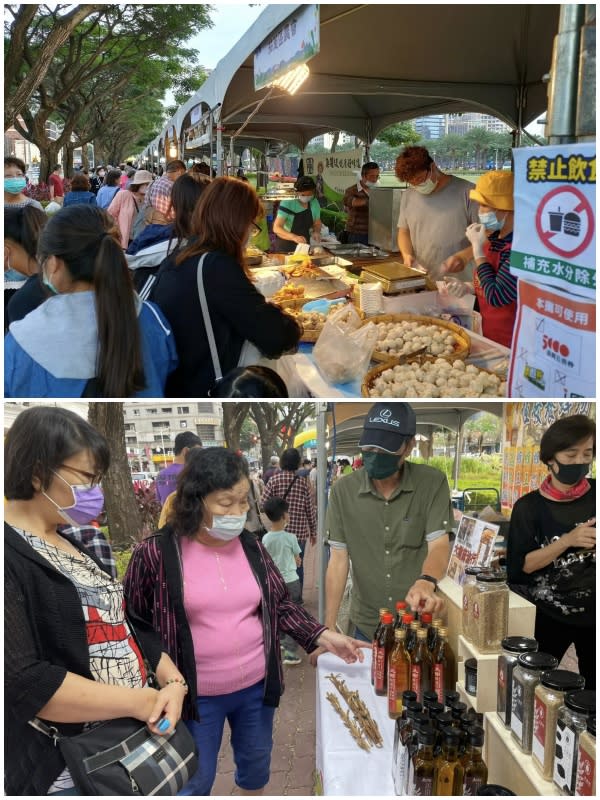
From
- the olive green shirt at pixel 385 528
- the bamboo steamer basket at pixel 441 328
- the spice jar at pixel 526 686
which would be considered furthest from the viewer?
the bamboo steamer basket at pixel 441 328

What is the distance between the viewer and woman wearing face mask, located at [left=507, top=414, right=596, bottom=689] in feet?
8.31

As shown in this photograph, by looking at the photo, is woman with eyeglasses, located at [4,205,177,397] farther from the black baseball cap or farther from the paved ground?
the paved ground

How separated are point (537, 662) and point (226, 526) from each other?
0.92 m

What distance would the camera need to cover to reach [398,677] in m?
2.20

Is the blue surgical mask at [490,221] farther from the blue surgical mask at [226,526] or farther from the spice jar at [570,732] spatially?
the spice jar at [570,732]

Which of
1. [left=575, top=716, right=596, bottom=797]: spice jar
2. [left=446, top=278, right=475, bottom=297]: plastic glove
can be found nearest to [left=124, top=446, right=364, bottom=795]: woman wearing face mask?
[left=575, top=716, right=596, bottom=797]: spice jar

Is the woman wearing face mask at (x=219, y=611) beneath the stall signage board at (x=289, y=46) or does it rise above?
beneath

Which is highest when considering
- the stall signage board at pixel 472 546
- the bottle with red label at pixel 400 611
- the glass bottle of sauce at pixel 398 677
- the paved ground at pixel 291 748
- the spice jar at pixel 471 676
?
the stall signage board at pixel 472 546

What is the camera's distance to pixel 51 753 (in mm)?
1618

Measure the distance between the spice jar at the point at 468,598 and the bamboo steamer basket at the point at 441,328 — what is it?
0.90 metres

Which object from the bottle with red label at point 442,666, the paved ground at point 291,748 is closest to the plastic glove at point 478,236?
the bottle with red label at point 442,666

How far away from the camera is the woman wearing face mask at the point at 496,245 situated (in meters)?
2.75

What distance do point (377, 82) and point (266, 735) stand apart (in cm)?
566

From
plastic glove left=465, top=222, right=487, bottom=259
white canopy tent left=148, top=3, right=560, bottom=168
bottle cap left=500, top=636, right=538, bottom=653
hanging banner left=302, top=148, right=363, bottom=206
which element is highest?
hanging banner left=302, top=148, right=363, bottom=206
